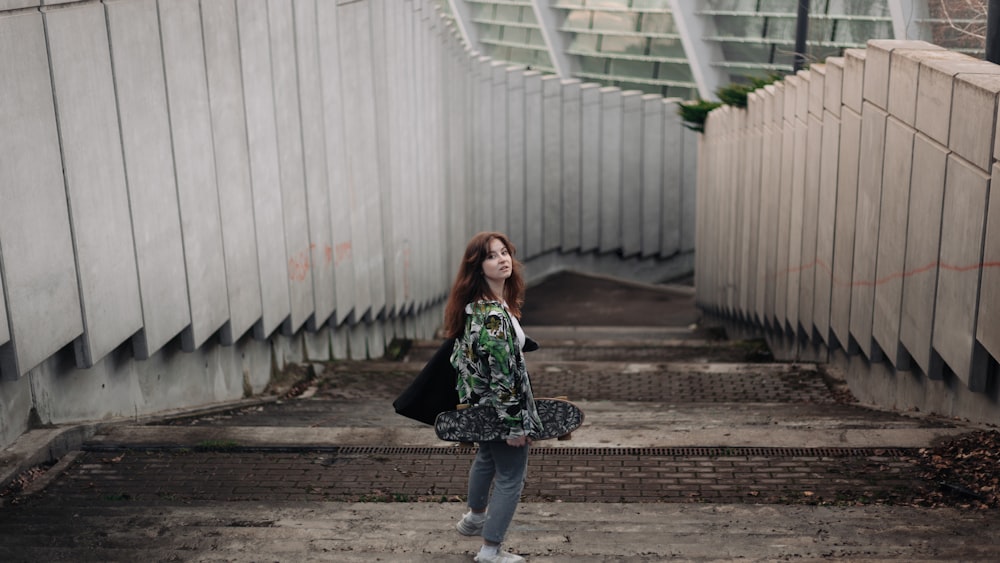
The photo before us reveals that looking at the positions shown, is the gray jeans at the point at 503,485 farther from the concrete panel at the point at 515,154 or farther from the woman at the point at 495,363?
the concrete panel at the point at 515,154

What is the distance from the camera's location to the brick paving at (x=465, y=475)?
566cm

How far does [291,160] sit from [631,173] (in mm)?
18300

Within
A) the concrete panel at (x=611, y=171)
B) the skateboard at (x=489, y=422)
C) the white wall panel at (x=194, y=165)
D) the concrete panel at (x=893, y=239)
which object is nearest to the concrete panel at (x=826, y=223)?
A: the concrete panel at (x=893, y=239)

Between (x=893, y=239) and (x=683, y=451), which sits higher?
(x=893, y=239)

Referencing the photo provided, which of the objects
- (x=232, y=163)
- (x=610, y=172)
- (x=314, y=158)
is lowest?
(x=610, y=172)

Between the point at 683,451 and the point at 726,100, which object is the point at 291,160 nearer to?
the point at 683,451

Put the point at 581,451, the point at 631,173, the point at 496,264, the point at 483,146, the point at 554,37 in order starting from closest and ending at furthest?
the point at 496,264, the point at 581,451, the point at 483,146, the point at 631,173, the point at 554,37

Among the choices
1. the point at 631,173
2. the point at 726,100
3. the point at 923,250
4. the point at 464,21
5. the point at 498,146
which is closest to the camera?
the point at 923,250

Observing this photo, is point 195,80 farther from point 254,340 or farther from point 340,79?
point 340,79

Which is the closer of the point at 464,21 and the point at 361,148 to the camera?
the point at 361,148

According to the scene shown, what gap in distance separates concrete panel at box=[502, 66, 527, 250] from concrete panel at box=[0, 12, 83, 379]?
18.7 meters

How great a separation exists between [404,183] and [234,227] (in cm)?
605

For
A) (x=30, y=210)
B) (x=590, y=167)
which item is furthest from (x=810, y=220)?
(x=590, y=167)

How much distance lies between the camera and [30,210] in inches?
217
